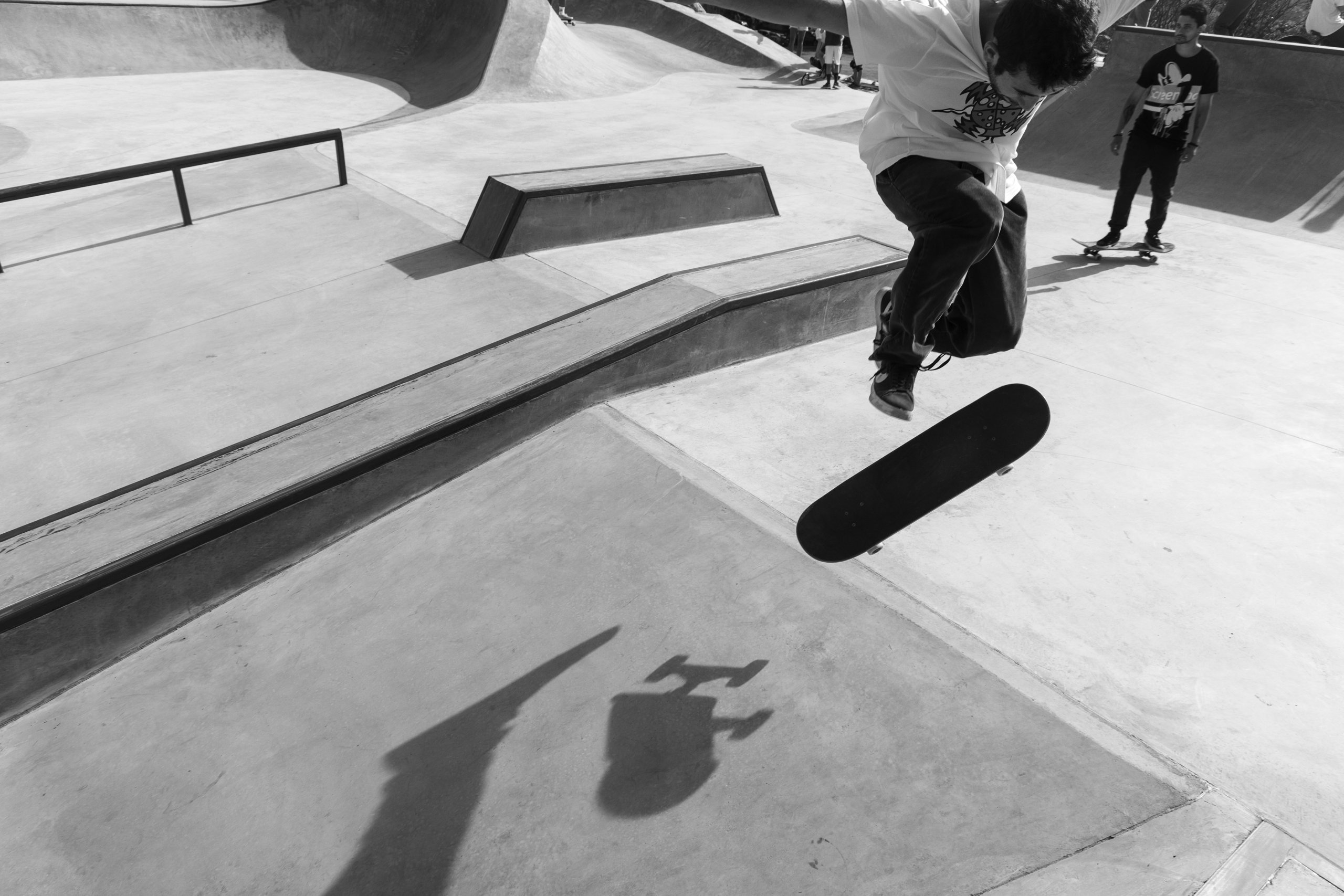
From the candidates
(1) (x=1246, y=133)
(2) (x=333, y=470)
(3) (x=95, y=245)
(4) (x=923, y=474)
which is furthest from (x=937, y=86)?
(1) (x=1246, y=133)

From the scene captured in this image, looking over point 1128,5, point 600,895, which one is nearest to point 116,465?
point 600,895

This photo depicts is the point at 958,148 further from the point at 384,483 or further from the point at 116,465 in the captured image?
the point at 116,465

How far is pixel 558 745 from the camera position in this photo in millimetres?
3094

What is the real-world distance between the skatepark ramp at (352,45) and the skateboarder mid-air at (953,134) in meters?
12.6

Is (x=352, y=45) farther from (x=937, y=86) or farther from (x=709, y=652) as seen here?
(x=709, y=652)

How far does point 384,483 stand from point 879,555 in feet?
7.78

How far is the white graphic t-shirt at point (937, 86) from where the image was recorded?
316cm

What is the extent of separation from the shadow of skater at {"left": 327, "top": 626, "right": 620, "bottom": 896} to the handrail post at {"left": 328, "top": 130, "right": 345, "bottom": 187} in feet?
23.9

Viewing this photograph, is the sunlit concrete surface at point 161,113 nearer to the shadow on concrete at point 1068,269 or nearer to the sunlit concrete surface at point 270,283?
the sunlit concrete surface at point 270,283

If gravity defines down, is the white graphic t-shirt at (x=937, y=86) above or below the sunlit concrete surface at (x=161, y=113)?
above

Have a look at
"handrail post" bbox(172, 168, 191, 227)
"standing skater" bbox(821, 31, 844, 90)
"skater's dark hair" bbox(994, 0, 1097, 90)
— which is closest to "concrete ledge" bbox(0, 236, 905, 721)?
"skater's dark hair" bbox(994, 0, 1097, 90)

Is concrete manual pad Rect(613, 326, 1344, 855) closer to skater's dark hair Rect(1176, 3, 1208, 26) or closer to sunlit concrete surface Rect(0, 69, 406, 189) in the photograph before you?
skater's dark hair Rect(1176, 3, 1208, 26)

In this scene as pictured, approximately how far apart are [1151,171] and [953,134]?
18.9 ft

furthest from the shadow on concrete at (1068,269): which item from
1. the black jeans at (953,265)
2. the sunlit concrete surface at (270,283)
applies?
the black jeans at (953,265)
